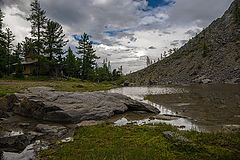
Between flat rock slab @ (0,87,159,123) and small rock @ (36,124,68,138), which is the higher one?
flat rock slab @ (0,87,159,123)

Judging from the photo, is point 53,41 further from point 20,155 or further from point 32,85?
point 20,155

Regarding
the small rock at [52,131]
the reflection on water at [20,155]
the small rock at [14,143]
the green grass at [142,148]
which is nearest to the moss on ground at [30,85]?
the small rock at [52,131]

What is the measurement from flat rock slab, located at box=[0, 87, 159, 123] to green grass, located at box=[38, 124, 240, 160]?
12.9ft

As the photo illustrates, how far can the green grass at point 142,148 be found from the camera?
520 cm

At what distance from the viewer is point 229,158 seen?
15.6 feet

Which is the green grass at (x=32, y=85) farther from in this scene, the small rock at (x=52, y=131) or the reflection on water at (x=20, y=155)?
the reflection on water at (x=20, y=155)

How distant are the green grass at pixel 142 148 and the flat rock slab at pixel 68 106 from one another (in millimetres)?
3919

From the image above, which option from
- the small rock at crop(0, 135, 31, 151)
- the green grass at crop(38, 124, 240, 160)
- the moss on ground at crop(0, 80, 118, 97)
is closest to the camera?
the green grass at crop(38, 124, 240, 160)

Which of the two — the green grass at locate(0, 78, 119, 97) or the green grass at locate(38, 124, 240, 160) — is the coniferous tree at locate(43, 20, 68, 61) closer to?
the green grass at locate(0, 78, 119, 97)

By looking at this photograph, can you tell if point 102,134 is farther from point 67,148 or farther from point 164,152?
point 164,152

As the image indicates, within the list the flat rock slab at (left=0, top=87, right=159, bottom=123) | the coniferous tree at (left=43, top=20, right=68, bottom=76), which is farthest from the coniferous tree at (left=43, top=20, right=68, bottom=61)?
the flat rock slab at (left=0, top=87, right=159, bottom=123)

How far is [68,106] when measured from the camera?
1180cm

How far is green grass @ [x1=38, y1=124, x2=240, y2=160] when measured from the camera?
520cm

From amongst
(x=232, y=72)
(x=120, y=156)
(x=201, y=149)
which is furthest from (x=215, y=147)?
(x=232, y=72)
